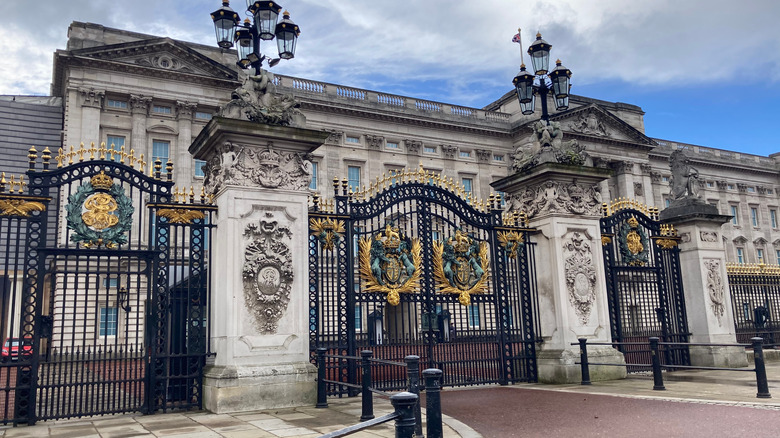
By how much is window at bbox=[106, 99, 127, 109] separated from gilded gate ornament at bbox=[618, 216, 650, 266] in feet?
102

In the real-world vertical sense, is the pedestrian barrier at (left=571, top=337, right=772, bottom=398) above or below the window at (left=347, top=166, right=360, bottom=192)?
below

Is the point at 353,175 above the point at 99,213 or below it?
above

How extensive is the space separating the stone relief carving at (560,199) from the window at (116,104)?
29388 mm

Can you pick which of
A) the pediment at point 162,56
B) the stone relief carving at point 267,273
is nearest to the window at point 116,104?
the pediment at point 162,56

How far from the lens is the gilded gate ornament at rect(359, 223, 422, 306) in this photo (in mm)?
13096

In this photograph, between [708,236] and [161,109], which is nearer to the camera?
[708,236]

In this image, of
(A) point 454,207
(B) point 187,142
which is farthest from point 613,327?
(B) point 187,142

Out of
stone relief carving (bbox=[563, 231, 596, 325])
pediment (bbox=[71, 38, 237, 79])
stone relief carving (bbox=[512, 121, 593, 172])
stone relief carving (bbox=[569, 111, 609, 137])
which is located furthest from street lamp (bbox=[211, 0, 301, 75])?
stone relief carving (bbox=[569, 111, 609, 137])

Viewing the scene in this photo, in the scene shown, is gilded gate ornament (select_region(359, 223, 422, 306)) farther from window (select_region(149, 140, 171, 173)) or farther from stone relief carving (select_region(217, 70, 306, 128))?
window (select_region(149, 140, 171, 173))

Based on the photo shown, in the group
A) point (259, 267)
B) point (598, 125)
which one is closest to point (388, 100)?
point (598, 125)

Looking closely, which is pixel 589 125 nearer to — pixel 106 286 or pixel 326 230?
pixel 326 230

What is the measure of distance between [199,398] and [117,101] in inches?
1209

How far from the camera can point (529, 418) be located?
9.55m

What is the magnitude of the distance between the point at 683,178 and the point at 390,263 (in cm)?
978
